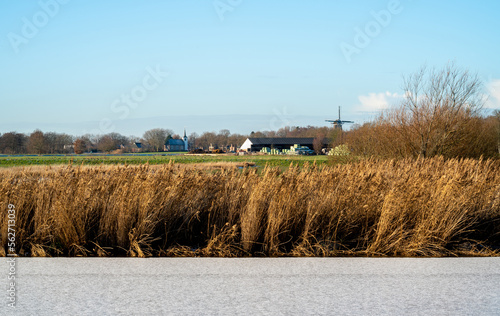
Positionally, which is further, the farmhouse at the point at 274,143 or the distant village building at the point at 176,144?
the distant village building at the point at 176,144

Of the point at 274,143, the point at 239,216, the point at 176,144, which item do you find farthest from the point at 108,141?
the point at 239,216

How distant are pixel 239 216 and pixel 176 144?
168m

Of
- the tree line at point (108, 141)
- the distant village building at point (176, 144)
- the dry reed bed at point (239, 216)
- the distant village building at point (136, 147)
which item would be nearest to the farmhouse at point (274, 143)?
the tree line at point (108, 141)

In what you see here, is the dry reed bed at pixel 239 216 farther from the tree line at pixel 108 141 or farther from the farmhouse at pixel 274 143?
the farmhouse at pixel 274 143

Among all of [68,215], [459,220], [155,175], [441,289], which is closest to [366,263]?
[441,289]

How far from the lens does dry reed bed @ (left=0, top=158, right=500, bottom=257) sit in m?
6.09

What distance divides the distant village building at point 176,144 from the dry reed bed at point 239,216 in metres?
150

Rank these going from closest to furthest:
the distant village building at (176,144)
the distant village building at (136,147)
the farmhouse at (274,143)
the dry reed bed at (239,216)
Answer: the dry reed bed at (239,216) → the farmhouse at (274,143) → the distant village building at (136,147) → the distant village building at (176,144)

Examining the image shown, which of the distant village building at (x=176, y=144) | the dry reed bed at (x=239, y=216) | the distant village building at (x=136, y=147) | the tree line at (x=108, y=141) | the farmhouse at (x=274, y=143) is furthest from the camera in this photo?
the distant village building at (x=176, y=144)

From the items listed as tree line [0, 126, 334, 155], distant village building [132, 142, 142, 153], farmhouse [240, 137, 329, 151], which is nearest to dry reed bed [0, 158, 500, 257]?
tree line [0, 126, 334, 155]

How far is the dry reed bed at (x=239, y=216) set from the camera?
240 inches

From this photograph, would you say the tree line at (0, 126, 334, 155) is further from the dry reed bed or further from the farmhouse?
the dry reed bed

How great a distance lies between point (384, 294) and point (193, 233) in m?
3.19

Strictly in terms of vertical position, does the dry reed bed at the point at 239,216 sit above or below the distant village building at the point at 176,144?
below
